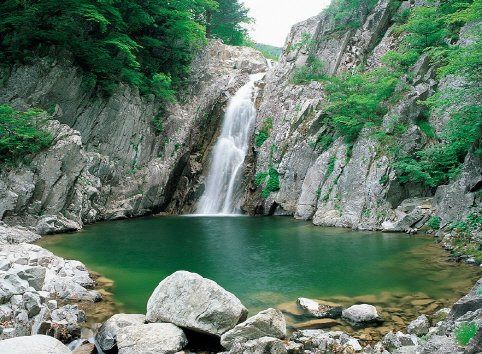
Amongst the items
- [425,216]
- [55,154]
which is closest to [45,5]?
[55,154]

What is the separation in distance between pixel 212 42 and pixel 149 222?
70.6ft

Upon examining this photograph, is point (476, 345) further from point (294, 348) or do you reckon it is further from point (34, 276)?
point (34, 276)

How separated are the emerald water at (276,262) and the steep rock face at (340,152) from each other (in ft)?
6.79

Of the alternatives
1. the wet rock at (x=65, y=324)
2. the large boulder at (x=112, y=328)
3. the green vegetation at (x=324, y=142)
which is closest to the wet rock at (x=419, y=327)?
the large boulder at (x=112, y=328)

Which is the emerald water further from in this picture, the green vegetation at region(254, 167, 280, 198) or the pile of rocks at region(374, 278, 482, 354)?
the green vegetation at region(254, 167, 280, 198)

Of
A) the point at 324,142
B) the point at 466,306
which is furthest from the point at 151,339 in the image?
the point at 324,142

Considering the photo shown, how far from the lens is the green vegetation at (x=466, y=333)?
5.15 m

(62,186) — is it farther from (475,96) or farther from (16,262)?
(475,96)

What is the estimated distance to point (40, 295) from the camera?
28.3 ft

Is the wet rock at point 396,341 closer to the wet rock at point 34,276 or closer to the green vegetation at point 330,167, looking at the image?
the wet rock at point 34,276

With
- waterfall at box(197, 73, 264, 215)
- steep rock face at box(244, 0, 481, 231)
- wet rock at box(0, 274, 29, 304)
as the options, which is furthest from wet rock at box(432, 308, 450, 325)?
waterfall at box(197, 73, 264, 215)

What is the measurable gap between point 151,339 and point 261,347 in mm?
2048

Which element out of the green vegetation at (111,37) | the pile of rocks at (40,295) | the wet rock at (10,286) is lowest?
the pile of rocks at (40,295)

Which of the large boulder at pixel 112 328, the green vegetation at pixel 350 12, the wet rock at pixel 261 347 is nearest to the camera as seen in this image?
the wet rock at pixel 261 347
